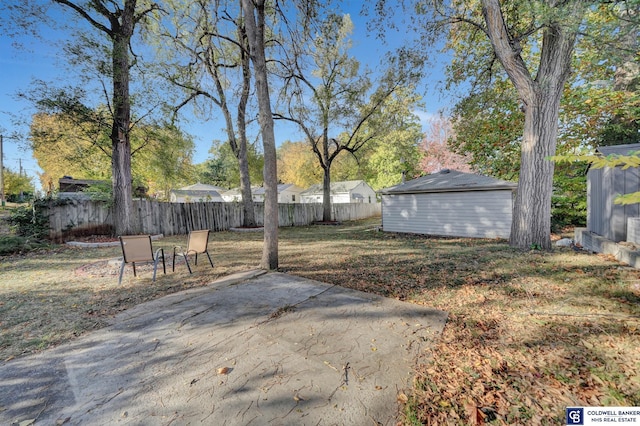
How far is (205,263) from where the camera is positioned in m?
6.18

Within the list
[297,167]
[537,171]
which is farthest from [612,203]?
[297,167]

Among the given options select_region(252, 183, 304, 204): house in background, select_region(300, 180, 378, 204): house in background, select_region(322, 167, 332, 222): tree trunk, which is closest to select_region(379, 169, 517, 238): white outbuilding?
select_region(322, 167, 332, 222): tree trunk

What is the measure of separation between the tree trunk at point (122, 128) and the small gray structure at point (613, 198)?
12.7 metres

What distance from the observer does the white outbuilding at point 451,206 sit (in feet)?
32.5

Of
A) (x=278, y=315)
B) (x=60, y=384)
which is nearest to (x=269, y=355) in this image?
(x=278, y=315)

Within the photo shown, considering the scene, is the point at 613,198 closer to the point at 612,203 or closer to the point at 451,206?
the point at 612,203

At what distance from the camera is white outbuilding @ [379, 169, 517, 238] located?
390 inches

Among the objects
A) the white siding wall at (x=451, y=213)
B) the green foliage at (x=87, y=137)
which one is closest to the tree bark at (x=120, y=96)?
the green foliage at (x=87, y=137)

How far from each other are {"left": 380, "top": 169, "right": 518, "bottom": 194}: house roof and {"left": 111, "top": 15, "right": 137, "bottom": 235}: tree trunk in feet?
34.1

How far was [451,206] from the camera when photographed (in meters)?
10.9

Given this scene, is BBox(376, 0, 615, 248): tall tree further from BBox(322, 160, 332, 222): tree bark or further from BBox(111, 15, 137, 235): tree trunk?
BBox(322, 160, 332, 222): tree bark

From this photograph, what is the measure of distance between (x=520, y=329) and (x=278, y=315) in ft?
8.84

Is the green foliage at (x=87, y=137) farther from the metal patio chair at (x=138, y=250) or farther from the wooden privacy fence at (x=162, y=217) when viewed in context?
the metal patio chair at (x=138, y=250)

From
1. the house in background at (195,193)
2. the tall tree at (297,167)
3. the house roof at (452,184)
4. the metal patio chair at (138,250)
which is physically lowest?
the metal patio chair at (138,250)
